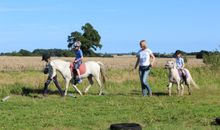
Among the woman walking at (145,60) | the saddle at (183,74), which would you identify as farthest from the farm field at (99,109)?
the woman walking at (145,60)

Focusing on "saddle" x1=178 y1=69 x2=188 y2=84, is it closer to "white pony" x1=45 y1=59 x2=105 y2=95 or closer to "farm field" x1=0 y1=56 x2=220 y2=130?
"farm field" x1=0 y1=56 x2=220 y2=130

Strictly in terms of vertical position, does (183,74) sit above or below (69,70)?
below

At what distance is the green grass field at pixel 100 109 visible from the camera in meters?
12.2

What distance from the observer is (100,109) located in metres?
15.1

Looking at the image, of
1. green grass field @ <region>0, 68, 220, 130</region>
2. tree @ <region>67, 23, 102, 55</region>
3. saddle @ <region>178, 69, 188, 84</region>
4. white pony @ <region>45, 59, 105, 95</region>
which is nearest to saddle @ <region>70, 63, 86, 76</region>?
white pony @ <region>45, 59, 105, 95</region>

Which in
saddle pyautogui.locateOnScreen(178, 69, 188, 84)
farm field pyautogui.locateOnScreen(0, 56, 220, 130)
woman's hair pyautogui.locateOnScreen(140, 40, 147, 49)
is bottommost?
farm field pyautogui.locateOnScreen(0, 56, 220, 130)

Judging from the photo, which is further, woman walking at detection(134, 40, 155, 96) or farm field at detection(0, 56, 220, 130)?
woman walking at detection(134, 40, 155, 96)

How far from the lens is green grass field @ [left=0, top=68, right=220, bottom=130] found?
12242mm

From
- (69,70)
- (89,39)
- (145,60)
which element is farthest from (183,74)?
(89,39)

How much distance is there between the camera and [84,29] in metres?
67.7

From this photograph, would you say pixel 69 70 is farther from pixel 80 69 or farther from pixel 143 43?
pixel 143 43

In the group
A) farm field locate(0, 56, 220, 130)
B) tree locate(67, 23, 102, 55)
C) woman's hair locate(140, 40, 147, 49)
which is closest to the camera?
farm field locate(0, 56, 220, 130)

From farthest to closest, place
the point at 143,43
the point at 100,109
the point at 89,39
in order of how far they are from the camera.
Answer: the point at 89,39
the point at 143,43
the point at 100,109

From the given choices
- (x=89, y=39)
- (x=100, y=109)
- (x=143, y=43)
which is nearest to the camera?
(x=100, y=109)
